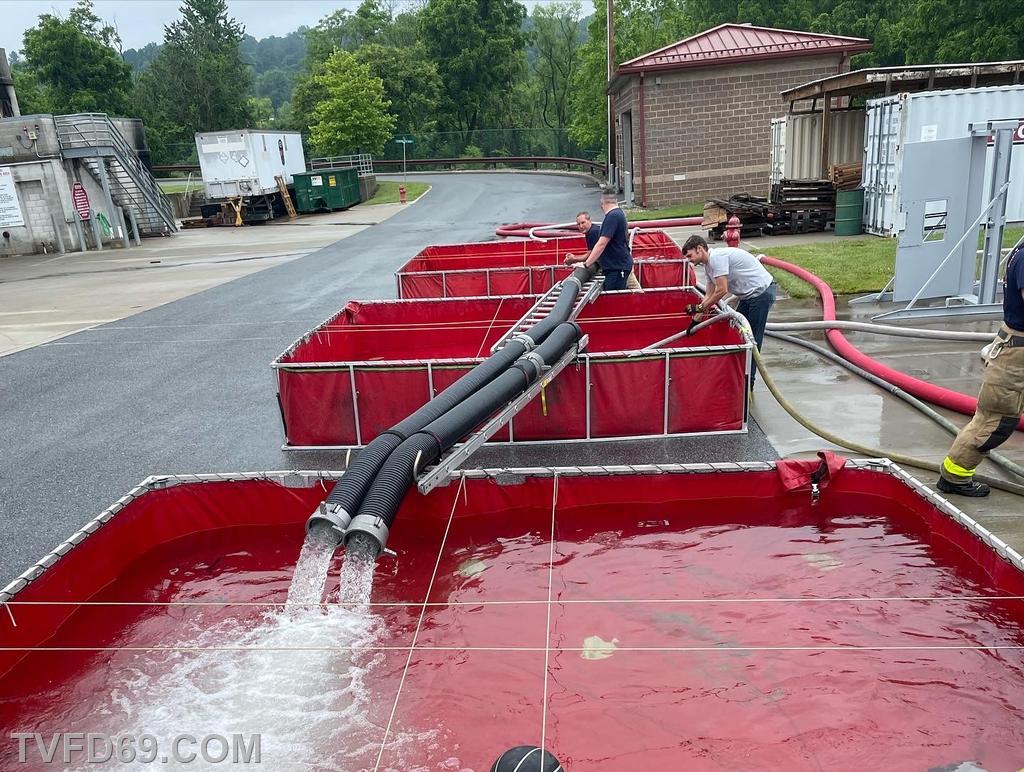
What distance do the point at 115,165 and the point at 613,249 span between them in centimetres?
2680

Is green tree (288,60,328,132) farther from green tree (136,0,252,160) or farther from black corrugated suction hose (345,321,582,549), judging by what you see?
black corrugated suction hose (345,321,582,549)

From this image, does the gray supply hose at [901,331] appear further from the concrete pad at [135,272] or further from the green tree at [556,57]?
the green tree at [556,57]

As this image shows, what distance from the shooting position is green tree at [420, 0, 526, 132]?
64.9 m

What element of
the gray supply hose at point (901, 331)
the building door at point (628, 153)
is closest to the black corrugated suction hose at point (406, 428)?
the gray supply hose at point (901, 331)

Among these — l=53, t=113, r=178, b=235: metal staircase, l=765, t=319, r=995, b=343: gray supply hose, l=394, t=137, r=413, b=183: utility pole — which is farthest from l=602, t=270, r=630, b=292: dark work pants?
l=394, t=137, r=413, b=183: utility pole

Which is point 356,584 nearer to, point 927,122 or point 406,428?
point 406,428

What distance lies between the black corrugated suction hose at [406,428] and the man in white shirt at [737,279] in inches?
69.9

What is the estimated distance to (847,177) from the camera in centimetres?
2117

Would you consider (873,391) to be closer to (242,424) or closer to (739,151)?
(242,424)

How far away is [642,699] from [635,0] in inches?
2186

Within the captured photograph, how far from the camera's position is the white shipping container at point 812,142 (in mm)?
23094

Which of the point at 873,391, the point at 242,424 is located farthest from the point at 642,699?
the point at 242,424

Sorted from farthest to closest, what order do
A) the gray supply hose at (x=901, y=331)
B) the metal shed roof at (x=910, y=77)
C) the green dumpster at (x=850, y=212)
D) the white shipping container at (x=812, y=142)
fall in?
the white shipping container at (x=812, y=142) → the green dumpster at (x=850, y=212) → the metal shed roof at (x=910, y=77) → the gray supply hose at (x=901, y=331)

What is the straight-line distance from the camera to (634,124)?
29.2 meters
